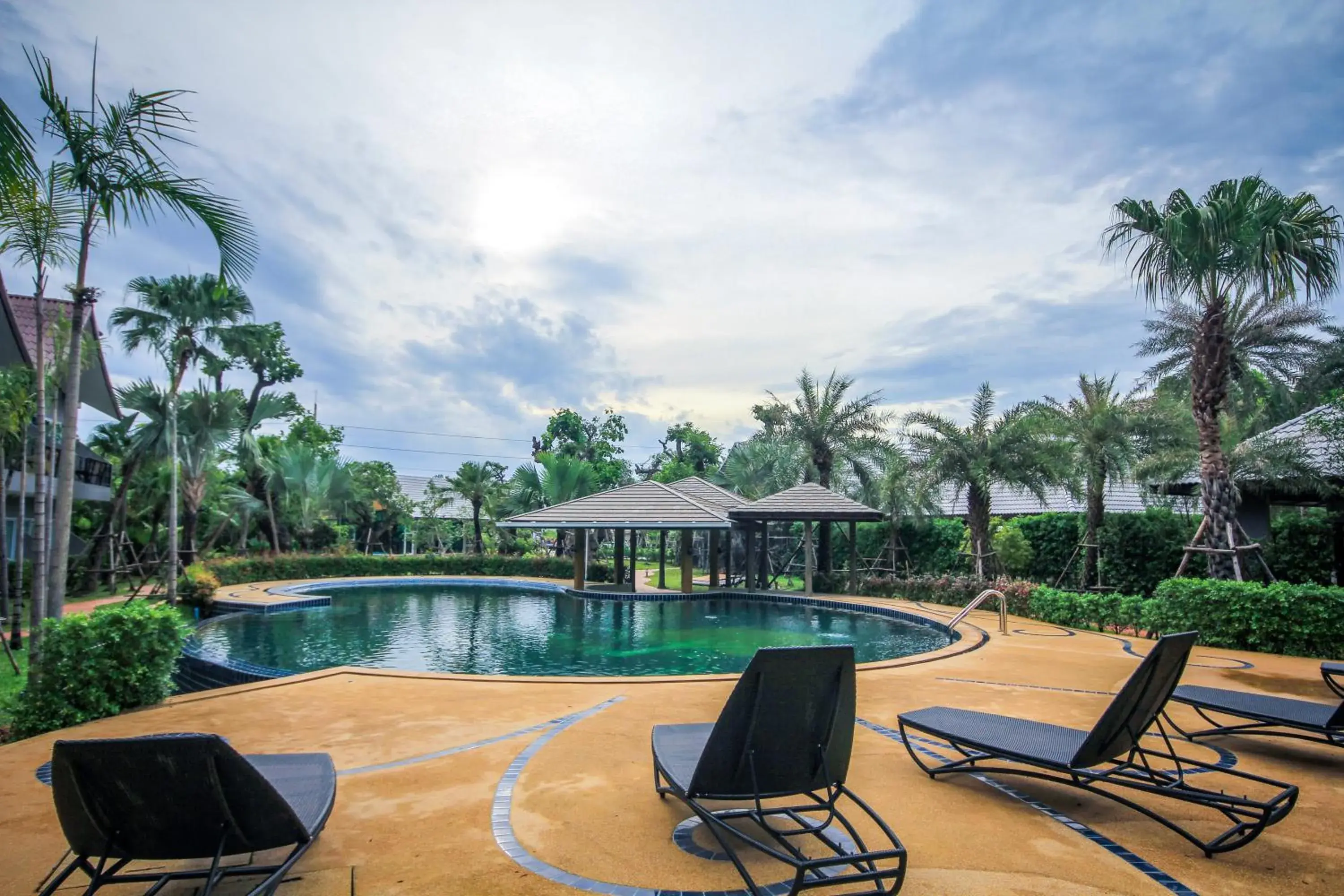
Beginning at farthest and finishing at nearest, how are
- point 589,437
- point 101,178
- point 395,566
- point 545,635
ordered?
1. point 589,437
2. point 395,566
3. point 545,635
4. point 101,178

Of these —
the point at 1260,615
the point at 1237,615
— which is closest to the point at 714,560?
the point at 1237,615

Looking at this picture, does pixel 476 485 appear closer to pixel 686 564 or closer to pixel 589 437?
pixel 686 564

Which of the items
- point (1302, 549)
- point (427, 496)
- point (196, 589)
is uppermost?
point (427, 496)

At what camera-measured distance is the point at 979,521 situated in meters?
17.9

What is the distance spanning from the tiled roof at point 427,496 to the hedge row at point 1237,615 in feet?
79.3

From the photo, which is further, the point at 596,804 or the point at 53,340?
the point at 53,340

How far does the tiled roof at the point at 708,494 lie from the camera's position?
849 inches

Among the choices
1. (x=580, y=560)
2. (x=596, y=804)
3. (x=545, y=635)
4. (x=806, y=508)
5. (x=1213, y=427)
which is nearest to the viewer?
(x=596, y=804)

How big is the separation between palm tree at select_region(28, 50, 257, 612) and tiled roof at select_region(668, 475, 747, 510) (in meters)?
15.5

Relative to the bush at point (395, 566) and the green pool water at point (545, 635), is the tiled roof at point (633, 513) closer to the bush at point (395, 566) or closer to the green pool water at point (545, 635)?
the green pool water at point (545, 635)

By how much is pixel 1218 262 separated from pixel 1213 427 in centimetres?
242

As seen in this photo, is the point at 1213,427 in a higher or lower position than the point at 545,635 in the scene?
higher

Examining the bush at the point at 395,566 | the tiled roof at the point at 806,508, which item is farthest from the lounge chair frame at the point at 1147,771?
the bush at the point at 395,566

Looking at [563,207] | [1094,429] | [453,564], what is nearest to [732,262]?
[563,207]
